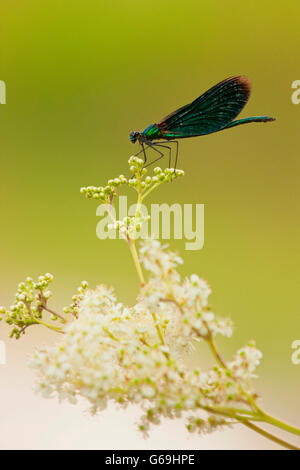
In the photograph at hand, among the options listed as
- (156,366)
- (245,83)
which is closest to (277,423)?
(156,366)

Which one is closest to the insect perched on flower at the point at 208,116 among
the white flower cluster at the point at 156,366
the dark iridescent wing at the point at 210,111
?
the dark iridescent wing at the point at 210,111

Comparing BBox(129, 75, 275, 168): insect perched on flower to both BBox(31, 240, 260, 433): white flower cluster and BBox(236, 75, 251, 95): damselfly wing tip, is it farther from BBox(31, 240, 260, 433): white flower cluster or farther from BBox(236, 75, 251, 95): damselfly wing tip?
BBox(31, 240, 260, 433): white flower cluster

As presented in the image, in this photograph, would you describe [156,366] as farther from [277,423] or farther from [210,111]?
[210,111]

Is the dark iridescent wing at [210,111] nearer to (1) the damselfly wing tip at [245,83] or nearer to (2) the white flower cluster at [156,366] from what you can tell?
(1) the damselfly wing tip at [245,83]

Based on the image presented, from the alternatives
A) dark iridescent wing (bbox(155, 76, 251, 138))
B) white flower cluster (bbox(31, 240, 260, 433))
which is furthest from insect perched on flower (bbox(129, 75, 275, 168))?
white flower cluster (bbox(31, 240, 260, 433))

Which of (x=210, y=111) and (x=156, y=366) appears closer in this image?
(x=156, y=366)

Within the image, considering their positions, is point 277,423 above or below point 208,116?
below
